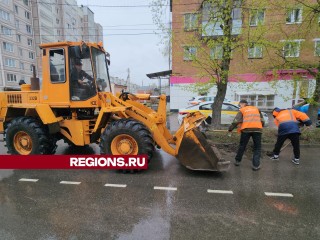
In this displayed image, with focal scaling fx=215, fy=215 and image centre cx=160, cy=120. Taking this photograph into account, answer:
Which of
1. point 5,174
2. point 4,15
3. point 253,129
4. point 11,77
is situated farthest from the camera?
point 11,77

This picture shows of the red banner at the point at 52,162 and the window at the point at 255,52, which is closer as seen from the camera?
the red banner at the point at 52,162

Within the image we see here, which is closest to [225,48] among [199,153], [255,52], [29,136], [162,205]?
[255,52]

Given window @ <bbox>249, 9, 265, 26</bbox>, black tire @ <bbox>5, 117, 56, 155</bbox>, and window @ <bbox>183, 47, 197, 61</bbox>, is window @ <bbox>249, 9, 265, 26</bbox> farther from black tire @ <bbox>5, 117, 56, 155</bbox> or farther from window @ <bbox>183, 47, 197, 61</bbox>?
black tire @ <bbox>5, 117, 56, 155</bbox>

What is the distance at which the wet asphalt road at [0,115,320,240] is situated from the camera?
2.85m

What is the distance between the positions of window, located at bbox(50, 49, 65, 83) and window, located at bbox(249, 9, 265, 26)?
20.1 ft

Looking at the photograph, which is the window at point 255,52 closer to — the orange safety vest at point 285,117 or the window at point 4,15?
the orange safety vest at point 285,117

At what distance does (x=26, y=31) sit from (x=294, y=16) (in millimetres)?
47582

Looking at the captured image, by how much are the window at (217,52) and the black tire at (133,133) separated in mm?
4425

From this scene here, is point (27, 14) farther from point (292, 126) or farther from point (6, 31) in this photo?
point (292, 126)

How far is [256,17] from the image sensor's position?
7.27 meters

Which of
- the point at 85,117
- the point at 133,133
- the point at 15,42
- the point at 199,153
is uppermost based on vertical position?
the point at 15,42

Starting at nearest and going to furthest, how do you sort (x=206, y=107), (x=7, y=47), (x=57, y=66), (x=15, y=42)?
(x=57, y=66)
(x=206, y=107)
(x=7, y=47)
(x=15, y=42)

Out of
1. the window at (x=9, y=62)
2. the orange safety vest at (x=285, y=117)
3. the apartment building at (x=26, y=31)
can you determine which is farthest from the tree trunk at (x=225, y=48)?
the window at (x=9, y=62)

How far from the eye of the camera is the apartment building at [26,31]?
1422 inches
